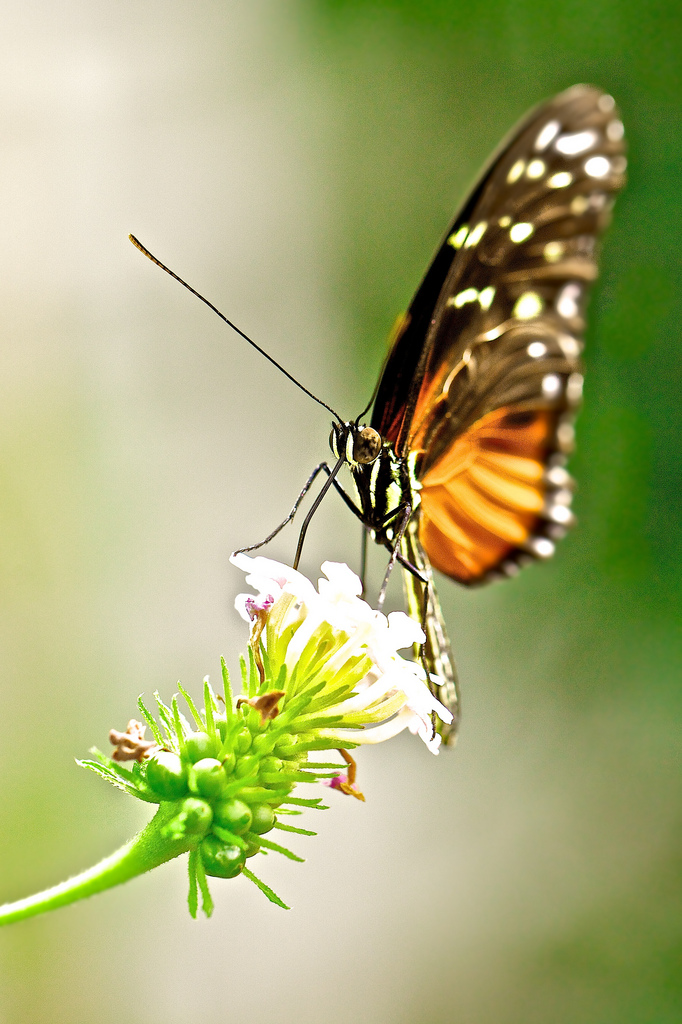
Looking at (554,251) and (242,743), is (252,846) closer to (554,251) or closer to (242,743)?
(242,743)

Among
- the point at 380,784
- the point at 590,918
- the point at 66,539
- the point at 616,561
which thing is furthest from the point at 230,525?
the point at 590,918

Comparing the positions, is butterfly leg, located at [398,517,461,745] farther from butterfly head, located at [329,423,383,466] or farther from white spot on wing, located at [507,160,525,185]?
white spot on wing, located at [507,160,525,185]

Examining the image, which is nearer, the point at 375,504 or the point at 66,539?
the point at 375,504

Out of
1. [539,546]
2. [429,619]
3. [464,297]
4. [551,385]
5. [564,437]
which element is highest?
[464,297]

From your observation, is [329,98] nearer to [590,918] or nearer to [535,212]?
[535,212]

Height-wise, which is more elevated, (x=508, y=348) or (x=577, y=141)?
(x=577, y=141)

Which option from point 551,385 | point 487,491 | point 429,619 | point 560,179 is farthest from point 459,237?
point 429,619

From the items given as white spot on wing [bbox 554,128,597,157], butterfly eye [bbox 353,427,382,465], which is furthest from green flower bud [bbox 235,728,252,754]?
white spot on wing [bbox 554,128,597,157]
